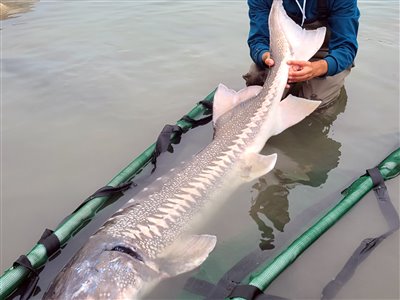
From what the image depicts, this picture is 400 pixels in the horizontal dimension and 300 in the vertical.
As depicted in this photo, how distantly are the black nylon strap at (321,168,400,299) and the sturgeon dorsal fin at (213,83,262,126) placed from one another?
115cm

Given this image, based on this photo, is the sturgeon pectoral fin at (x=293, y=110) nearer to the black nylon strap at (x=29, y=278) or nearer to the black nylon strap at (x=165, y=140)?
the black nylon strap at (x=165, y=140)

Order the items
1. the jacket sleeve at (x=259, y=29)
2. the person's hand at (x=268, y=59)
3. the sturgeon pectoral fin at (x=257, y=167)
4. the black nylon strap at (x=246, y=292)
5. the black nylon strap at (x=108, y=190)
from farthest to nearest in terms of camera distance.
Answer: the jacket sleeve at (x=259, y=29) → the person's hand at (x=268, y=59) → the sturgeon pectoral fin at (x=257, y=167) → the black nylon strap at (x=108, y=190) → the black nylon strap at (x=246, y=292)

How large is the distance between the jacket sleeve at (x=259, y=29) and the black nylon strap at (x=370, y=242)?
1.51 m

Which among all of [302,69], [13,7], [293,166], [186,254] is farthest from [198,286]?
[13,7]

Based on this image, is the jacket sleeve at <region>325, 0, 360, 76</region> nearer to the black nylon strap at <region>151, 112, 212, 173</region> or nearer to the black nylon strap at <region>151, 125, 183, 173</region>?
the black nylon strap at <region>151, 112, 212, 173</region>

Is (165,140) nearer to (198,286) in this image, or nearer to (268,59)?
(268,59)

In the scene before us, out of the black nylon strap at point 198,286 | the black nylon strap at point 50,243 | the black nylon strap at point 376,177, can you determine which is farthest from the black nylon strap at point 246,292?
the black nylon strap at point 376,177

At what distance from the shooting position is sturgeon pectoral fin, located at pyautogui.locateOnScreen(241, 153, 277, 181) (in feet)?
9.64

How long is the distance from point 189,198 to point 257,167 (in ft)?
2.02

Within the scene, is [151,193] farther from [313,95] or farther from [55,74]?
[55,74]

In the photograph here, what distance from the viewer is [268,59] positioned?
3.38m

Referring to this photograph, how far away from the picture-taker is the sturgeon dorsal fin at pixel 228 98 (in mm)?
3434

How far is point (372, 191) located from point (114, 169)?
1898mm

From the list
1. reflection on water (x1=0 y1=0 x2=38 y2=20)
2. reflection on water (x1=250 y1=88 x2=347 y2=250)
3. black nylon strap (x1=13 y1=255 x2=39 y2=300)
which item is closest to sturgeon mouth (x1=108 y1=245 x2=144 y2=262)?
black nylon strap (x1=13 y1=255 x2=39 y2=300)
